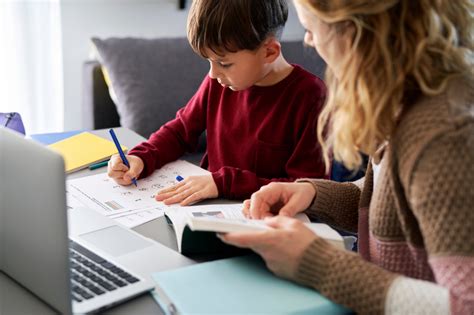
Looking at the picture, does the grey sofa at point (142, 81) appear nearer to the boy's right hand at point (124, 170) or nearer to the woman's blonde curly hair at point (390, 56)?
the boy's right hand at point (124, 170)

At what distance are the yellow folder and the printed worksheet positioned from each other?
0.08 m

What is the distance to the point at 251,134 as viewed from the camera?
1592 mm

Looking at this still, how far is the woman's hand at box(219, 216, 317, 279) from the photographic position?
912mm

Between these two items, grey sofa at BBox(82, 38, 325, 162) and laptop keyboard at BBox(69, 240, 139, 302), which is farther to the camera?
grey sofa at BBox(82, 38, 325, 162)

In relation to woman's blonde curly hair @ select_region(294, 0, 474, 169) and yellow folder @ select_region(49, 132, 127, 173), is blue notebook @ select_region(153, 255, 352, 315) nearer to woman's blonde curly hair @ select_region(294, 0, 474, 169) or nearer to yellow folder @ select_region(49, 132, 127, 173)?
woman's blonde curly hair @ select_region(294, 0, 474, 169)

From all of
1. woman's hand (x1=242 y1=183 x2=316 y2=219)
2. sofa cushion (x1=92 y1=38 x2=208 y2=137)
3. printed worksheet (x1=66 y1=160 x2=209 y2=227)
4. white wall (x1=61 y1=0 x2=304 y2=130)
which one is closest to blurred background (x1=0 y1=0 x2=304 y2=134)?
white wall (x1=61 y1=0 x2=304 y2=130)

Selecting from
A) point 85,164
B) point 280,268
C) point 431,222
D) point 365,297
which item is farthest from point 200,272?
point 85,164

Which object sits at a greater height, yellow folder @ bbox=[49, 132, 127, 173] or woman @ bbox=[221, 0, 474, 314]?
woman @ bbox=[221, 0, 474, 314]

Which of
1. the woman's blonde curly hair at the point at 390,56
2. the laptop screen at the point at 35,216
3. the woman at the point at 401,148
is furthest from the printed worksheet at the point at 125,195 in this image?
the woman's blonde curly hair at the point at 390,56

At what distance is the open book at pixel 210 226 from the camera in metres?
0.93

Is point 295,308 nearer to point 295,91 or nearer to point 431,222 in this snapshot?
point 431,222

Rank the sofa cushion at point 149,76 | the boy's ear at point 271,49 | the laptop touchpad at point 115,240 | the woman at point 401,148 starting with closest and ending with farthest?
1. the woman at point 401,148
2. the laptop touchpad at point 115,240
3. the boy's ear at point 271,49
4. the sofa cushion at point 149,76

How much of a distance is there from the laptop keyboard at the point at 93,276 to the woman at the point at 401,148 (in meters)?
0.20

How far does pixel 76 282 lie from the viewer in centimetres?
96
